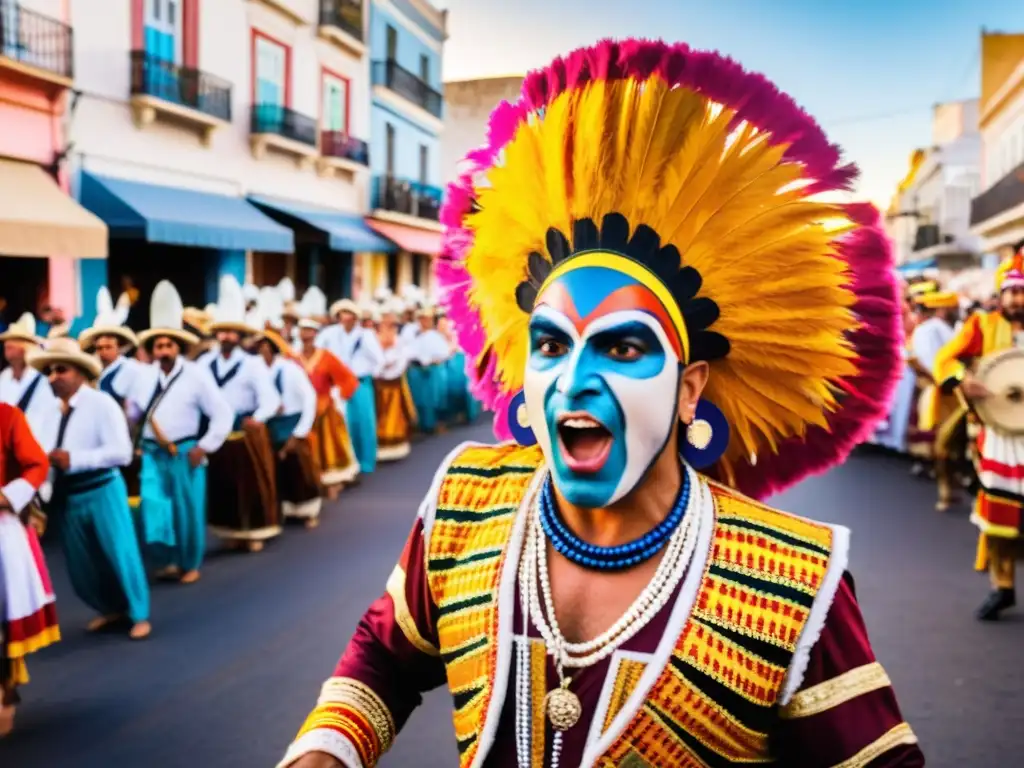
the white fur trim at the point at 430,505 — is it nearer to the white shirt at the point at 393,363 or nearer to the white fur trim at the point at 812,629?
the white fur trim at the point at 812,629

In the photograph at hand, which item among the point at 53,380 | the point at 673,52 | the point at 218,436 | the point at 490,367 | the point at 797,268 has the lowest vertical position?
the point at 218,436

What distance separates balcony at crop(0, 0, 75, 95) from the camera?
12.2m

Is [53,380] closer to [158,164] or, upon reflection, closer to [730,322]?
[730,322]

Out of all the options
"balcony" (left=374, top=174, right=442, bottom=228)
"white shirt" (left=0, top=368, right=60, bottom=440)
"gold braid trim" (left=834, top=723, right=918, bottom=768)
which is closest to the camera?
"gold braid trim" (left=834, top=723, right=918, bottom=768)

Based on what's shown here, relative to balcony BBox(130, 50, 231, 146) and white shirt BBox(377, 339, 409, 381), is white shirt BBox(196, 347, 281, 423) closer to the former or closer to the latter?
white shirt BBox(377, 339, 409, 381)

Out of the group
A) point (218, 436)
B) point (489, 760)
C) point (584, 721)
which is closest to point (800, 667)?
point (584, 721)

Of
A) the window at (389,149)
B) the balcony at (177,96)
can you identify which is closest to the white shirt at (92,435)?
the balcony at (177,96)

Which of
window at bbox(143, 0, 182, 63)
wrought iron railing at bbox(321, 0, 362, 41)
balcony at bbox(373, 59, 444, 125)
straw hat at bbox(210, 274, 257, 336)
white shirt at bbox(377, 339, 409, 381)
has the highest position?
wrought iron railing at bbox(321, 0, 362, 41)

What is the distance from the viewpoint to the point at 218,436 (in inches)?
305

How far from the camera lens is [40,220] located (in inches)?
473

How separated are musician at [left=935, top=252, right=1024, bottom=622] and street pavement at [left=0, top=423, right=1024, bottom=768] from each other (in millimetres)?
304

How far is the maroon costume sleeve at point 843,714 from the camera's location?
1.82 metres

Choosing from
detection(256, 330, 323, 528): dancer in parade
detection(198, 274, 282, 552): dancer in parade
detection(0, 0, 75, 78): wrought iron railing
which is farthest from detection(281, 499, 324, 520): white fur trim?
detection(0, 0, 75, 78): wrought iron railing

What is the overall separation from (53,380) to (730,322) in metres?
5.57
